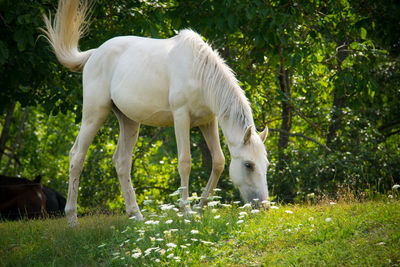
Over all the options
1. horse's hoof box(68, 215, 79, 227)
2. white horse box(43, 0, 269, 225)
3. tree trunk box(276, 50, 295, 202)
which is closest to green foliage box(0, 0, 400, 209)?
tree trunk box(276, 50, 295, 202)

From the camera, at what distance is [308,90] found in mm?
9766

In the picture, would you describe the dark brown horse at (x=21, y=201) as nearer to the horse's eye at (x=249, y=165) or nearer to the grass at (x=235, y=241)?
the grass at (x=235, y=241)

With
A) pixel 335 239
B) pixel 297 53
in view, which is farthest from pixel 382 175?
pixel 335 239

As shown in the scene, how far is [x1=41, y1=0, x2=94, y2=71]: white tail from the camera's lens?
6.65m

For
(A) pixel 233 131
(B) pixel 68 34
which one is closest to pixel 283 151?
(A) pixel 233 131

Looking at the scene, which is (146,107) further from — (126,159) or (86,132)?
(86,132)

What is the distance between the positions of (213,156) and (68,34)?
9.03 feet

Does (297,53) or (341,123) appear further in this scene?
(341,123)

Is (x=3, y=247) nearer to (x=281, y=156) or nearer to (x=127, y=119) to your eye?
(x=127, y=119)

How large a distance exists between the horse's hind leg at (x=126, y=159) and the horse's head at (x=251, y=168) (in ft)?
5.17

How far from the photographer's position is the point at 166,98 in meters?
5.74

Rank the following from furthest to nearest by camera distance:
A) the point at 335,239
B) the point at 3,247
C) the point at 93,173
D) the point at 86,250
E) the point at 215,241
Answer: the point at 93,173 → the point at 3,247 → the point at 86,250 → the point at 215,241 → the point at 335,239

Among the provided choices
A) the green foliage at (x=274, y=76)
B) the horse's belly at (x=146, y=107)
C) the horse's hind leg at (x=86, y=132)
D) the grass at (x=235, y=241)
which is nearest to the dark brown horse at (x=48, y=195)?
the green foliage at (x=274, y=76)

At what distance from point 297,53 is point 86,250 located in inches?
160
